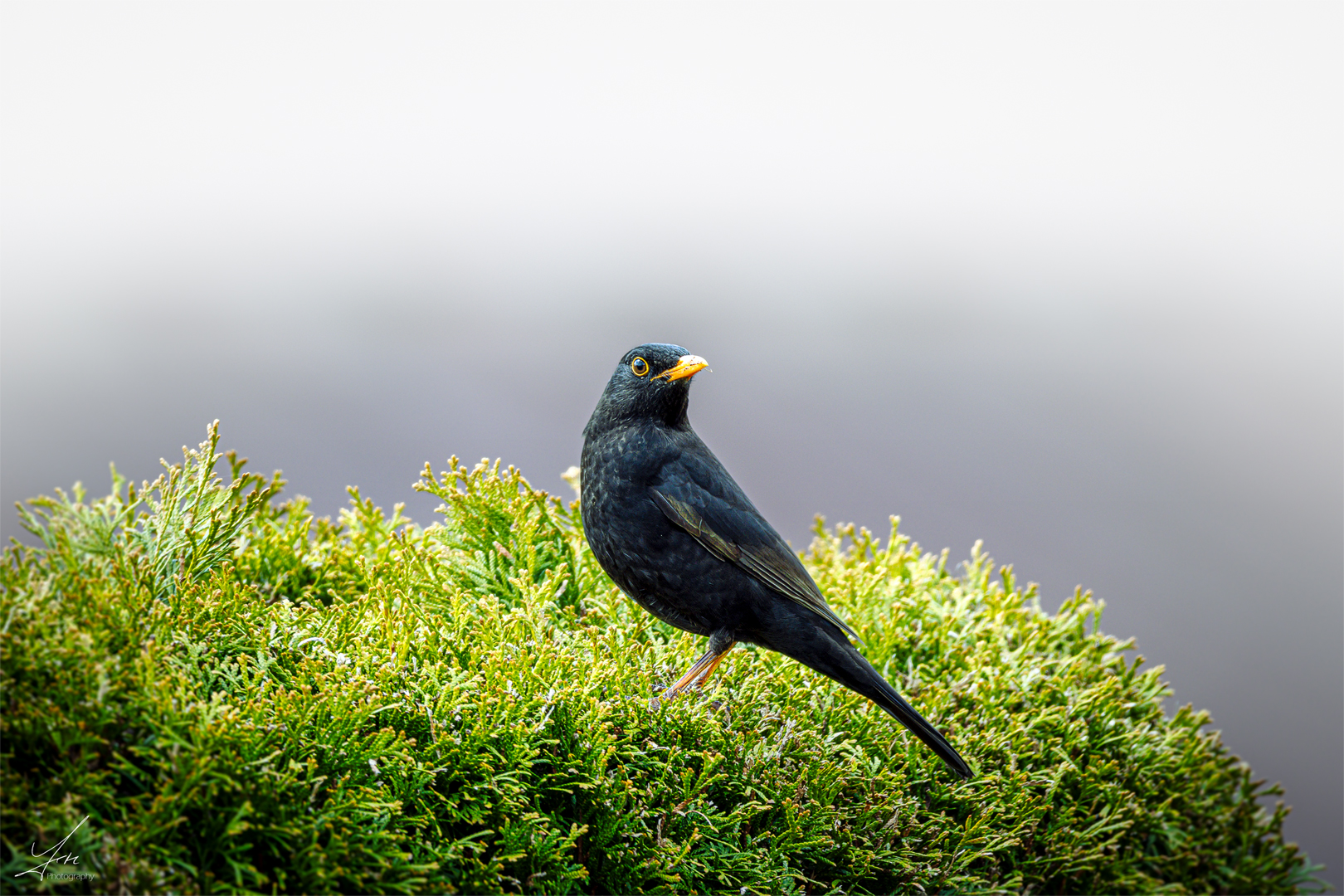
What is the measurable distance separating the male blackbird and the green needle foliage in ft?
0.88

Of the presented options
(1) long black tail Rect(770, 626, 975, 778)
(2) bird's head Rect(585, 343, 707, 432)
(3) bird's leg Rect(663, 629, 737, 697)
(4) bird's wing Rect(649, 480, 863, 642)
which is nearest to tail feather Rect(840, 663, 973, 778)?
(1) long black tail Rect(770, 626, 975, 778)

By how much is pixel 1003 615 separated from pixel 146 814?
123 inches

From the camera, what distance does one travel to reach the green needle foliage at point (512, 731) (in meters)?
1.71

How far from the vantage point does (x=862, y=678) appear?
239 centimetres

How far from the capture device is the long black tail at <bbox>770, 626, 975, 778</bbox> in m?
2.37

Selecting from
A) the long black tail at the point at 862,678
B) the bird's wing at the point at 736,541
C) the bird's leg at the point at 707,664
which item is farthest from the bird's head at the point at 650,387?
the long black tail at the point at 862,678

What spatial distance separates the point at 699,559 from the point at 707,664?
342 millimetres

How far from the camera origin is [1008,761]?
2826 millimetres

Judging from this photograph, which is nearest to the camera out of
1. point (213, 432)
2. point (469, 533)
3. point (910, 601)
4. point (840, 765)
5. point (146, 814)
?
point (146, 814)

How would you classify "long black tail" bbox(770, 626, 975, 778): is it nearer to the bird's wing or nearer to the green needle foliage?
the bird's wing

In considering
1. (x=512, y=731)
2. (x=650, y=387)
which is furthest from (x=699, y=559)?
(x=512, y=731)

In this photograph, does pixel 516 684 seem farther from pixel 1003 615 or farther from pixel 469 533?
pixel 1003 615

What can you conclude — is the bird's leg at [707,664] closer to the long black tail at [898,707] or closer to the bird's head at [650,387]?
the long black tail at [898,707]

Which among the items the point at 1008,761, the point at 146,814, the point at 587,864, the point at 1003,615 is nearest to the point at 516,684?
the point at 587,864
